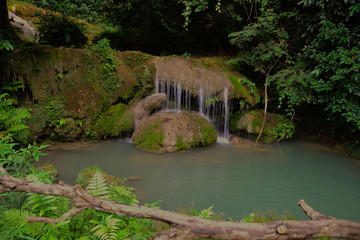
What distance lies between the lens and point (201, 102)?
9.41 metres

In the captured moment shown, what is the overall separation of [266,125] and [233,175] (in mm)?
3456

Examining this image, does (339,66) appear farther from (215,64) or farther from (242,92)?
(215,64)

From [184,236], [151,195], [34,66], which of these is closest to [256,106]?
[151,195]

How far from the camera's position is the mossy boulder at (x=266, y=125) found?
9.17 metres

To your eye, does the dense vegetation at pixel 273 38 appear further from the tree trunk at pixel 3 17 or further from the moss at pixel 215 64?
the tree trunk at pixel 3 17

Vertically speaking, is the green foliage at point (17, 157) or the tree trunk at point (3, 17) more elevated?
the tree trunk at point (3, 17)

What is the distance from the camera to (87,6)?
18.1 m

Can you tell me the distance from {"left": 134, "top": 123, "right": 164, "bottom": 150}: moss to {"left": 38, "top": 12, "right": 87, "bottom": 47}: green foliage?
18.4 feet

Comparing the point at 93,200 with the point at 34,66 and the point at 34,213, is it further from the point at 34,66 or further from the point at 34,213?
the point at 34,66

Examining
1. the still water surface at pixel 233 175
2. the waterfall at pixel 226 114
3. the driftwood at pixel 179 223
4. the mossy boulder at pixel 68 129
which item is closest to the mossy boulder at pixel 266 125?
the waterfall at pixel 226 114

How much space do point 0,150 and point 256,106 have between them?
8743mm

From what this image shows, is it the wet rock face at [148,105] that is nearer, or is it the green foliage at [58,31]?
the wet rock face at [148,105]

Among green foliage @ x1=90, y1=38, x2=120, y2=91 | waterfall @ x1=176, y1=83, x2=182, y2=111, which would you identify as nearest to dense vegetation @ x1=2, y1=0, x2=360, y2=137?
waterfall @ x1=176, y1=83, x2=182, y2=111

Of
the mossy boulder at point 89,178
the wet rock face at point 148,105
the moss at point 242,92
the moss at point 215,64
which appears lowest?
the mossy boulder at point 89,178
